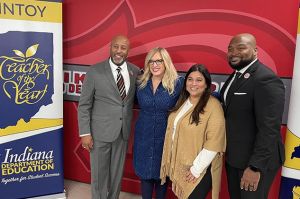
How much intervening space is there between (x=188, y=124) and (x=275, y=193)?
4.54ft

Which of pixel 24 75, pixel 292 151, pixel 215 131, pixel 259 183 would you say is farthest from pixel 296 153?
pixel 24 75

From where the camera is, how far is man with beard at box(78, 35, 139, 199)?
2535mm

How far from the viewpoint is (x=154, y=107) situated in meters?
2.34

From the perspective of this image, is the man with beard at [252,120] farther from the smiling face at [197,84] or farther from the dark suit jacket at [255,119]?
the smiling face at [197,84]

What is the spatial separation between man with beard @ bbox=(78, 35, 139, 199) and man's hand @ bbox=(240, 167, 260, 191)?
1.13m

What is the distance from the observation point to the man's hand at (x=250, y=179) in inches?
72.2

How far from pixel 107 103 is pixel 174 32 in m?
0.98

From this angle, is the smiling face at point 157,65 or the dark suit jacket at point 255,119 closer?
the dark suit jacket at point 255,119

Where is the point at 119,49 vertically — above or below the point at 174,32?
below

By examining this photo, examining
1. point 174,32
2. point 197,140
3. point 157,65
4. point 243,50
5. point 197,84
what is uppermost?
point 174,32

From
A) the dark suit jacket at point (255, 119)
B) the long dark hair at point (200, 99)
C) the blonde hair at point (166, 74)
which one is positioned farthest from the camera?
the blonde hair at point (166, 74)

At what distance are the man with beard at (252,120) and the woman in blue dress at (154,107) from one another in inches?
18.7

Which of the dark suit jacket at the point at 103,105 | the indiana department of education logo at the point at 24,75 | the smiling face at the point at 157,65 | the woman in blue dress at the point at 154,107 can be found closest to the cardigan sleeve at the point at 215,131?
the woman in blue dress at the point at 154,107

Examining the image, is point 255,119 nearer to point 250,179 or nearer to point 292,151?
point 250,179
